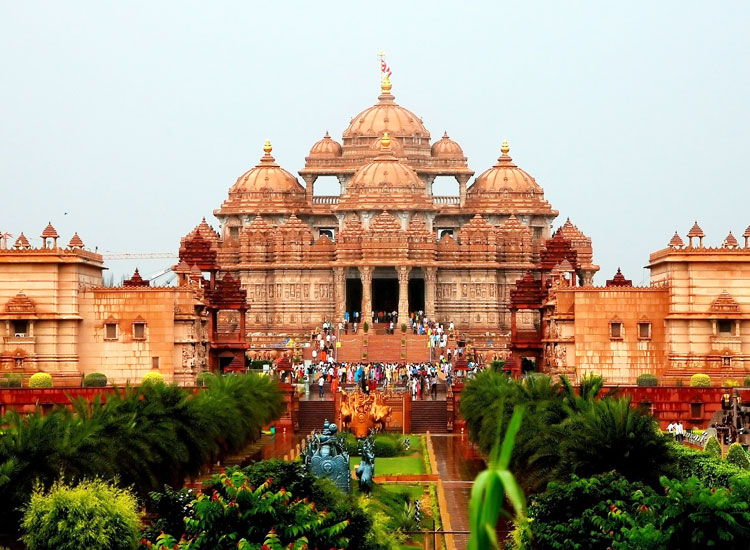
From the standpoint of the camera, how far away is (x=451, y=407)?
6706 cm

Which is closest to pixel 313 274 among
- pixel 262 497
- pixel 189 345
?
pixel 189 345

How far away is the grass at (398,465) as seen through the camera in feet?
168

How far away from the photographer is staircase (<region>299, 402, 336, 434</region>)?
6731cm

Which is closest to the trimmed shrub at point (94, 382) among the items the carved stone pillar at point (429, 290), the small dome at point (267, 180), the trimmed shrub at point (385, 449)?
the trimmed shrub at point (385, 449)

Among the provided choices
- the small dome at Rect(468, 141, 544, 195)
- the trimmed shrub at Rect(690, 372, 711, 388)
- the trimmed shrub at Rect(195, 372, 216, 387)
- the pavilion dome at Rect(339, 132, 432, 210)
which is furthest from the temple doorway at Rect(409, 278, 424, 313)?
the trimmed shrub at Rect(690, 372, 711, 388)

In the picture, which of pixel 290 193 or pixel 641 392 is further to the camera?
pixel 290 193

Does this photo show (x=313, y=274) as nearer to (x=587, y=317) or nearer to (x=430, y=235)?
(x=430, y=235)

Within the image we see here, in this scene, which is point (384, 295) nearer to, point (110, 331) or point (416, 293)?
point (416, 293)

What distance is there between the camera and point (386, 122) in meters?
116

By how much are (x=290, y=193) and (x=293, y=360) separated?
2867cm

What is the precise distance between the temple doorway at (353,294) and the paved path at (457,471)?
39.2 m

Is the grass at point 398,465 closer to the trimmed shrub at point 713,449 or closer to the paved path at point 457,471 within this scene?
the paved path at point 457,471

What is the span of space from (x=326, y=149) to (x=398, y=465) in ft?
211

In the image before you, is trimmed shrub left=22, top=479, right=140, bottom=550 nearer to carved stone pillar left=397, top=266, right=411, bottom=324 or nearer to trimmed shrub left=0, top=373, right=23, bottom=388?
trimmed shrub left=0, top=373, right=23, bottom=388
